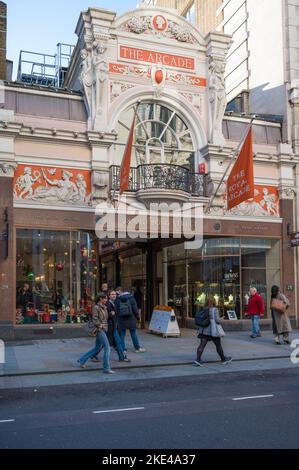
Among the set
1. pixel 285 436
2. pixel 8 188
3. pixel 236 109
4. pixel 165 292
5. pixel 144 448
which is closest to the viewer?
pixel 144 448

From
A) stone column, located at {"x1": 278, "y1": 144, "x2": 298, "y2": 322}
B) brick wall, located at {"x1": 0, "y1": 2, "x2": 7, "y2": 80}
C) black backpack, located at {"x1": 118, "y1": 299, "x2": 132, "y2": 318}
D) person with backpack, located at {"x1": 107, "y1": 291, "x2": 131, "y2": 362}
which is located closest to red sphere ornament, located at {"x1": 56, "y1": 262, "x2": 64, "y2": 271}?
black backpack, located at {"x1": 118, "y1": 299, "x2": 132, "y2": 318}

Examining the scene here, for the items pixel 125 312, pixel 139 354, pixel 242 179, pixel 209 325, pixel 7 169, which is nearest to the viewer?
pixel 209 325

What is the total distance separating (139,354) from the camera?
13.1 meters

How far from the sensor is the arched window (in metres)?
18.1

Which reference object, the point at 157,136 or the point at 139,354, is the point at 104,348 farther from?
the point at 157,136

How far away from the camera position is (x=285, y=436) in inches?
230

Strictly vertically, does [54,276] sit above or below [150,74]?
below

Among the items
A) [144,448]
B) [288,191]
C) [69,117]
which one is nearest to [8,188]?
[69,117]

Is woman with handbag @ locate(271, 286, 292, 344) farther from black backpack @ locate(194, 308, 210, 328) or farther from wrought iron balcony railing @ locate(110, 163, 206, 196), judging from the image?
wrought iron balcony railing @ locate(110, 163, 206, 196)

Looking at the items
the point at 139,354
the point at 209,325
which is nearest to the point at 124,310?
the point at 139,354

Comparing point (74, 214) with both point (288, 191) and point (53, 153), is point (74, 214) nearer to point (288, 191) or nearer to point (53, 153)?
point (53, 153)

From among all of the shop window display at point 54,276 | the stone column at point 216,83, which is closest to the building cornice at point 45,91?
the shop window display at point 54,276

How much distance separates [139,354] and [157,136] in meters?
8.64

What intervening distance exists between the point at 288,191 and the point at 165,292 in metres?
6.46
